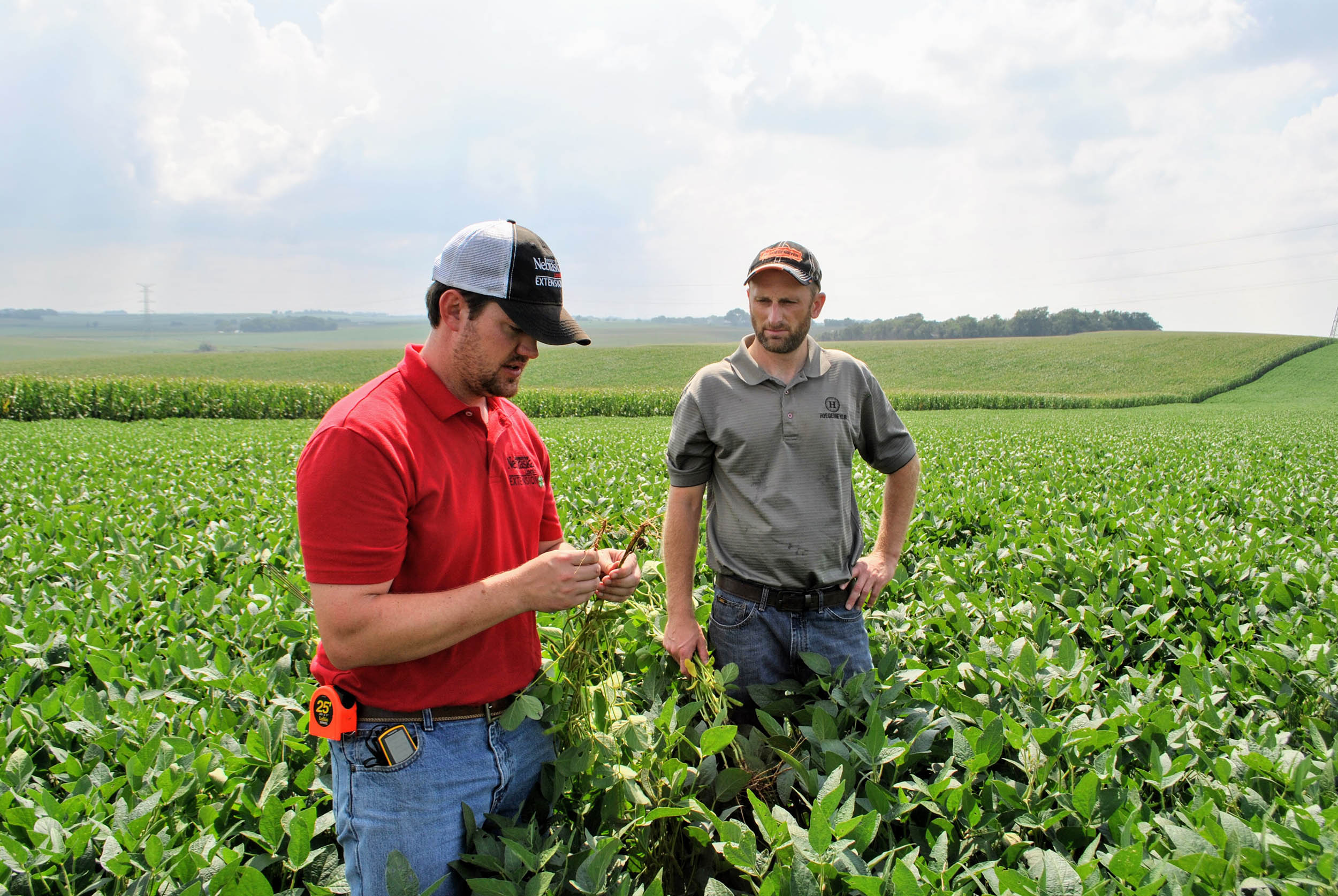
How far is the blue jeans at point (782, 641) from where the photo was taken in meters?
2.81

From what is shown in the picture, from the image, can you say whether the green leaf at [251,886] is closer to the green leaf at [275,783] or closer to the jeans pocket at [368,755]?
the jeans pocket at [368,755]

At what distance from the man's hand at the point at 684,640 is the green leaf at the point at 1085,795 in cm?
123

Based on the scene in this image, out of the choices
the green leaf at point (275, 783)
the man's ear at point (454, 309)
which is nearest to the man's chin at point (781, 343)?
the man's ear at point (454, 309)

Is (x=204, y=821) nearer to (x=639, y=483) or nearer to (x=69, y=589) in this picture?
(x=69, y=589)

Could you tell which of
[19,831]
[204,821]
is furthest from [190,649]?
[204,821]

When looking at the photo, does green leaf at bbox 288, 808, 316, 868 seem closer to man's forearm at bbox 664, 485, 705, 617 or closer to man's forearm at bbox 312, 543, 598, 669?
man's forearm at bbox 312, 543, 598, 669

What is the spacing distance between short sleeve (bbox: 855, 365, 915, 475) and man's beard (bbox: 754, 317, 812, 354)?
1.22 feet

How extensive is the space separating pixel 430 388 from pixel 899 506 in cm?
203

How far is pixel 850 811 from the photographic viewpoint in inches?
71.1

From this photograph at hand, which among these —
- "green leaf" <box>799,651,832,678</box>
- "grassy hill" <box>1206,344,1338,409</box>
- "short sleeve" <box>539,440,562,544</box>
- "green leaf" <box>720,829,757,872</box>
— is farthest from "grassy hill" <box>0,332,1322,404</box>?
"green leaf" <box>720,829,757,872</box>

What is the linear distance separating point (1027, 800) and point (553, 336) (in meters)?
1.78

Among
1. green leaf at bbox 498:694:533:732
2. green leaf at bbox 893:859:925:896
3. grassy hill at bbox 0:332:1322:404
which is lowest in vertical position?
green leaf at bbox 893:859:925:896

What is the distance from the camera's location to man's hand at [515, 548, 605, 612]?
5.71 feet

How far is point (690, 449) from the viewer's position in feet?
9.45
